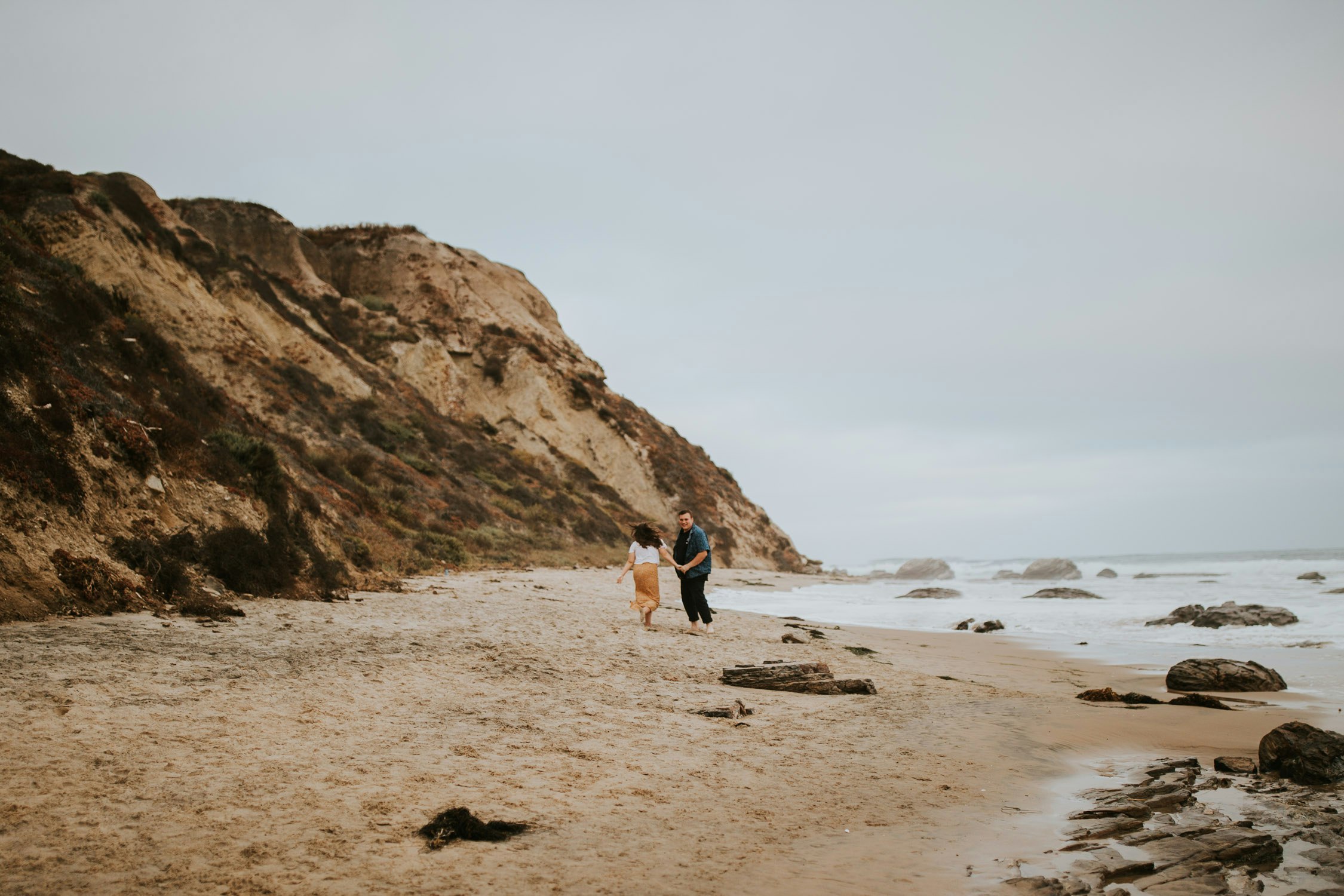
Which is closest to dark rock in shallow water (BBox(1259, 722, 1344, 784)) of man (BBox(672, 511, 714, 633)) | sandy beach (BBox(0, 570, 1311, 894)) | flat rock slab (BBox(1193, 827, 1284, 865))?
sandy beach (BBox(0, 570, 1311, 894))

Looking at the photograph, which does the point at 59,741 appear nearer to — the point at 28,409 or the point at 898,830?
the point at 898,830

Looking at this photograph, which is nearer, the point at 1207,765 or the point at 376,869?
the point at 376,869

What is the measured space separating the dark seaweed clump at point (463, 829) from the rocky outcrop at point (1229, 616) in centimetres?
1702

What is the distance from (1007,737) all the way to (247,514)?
31.1 ft

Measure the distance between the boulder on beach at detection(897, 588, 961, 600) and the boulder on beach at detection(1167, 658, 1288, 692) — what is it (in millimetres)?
16961

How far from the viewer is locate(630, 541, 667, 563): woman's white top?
11109mm

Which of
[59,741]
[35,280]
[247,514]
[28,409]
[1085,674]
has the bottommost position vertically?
[1085,674]

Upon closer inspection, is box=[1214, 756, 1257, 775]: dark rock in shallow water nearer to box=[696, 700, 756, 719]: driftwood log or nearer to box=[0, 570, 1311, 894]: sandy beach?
box=[0, 570, 1311, 894]: sandy beach

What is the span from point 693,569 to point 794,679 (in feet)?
11.8

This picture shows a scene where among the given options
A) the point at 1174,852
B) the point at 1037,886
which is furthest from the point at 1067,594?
the point at 1037,886

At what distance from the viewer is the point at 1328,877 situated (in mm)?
3377

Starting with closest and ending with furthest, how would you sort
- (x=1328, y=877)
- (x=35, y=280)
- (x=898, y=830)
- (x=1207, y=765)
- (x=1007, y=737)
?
(x=1328, y=877) → (x=898, y=830) → (x=1207, y=765) → (x=1007, y=737) → (x=35, y=280)

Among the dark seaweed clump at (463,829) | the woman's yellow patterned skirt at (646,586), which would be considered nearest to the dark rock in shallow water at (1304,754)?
the dark seaweed clump at (463,829)

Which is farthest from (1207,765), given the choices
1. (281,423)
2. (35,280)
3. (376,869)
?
(281,423)
